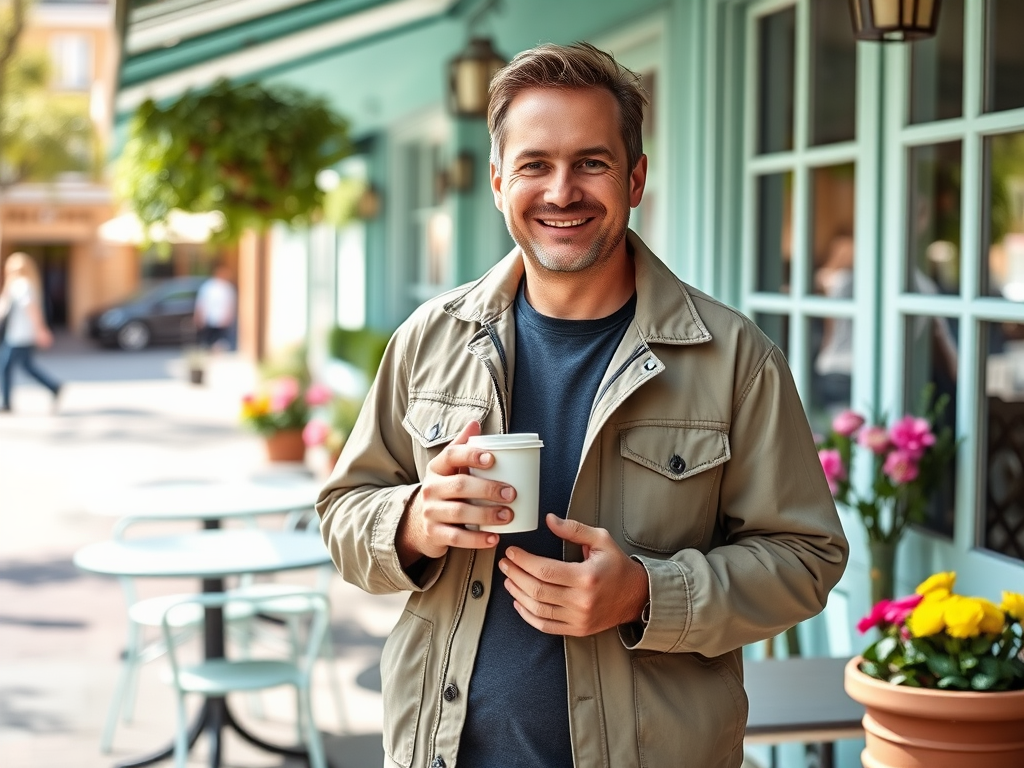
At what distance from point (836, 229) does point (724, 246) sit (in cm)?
51

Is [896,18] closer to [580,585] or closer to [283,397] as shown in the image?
[580,585]

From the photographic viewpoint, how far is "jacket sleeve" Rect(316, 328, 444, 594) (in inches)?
77.9

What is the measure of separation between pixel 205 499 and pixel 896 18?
3.10 meters

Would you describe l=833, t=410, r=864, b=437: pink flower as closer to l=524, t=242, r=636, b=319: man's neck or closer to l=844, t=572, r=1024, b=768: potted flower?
l=844, t=572, r=1024, b=768: potted flower

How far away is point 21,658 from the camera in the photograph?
578 centimetres

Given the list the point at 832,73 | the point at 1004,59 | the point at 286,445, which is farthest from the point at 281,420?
the point at 1004,59

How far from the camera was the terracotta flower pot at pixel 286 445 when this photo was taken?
9.62m

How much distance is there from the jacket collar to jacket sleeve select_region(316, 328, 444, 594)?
0.14 m

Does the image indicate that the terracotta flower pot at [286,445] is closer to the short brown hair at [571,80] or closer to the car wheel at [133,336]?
the short brown hair at [571,80]

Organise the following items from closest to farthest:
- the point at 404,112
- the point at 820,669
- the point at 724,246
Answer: the point at 820,669
the point at 724,246
the point at 404,112

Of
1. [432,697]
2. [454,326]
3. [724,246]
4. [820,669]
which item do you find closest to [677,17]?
[724,246]

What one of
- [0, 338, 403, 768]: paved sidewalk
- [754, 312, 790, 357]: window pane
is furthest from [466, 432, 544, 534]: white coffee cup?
[0, 338, 403, 768]: paved sidewalk

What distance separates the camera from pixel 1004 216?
364 cm

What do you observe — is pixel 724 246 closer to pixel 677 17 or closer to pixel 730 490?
pixel 677 17
